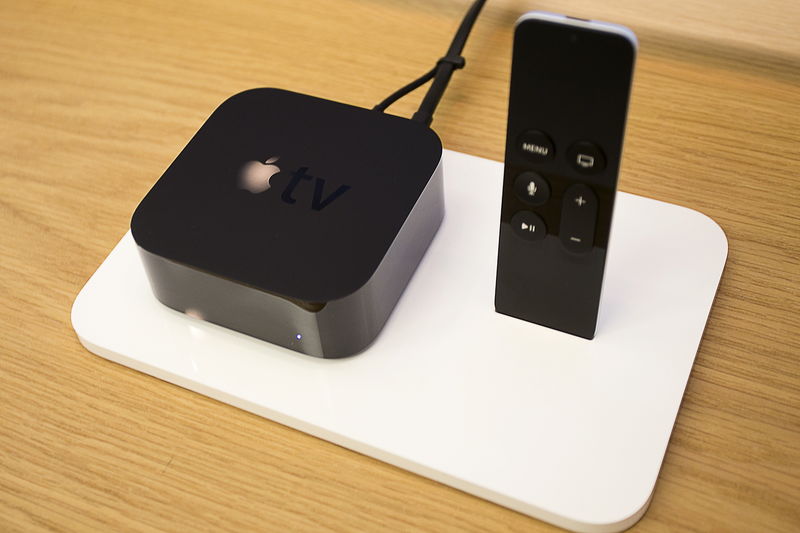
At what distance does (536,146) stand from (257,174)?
19cm

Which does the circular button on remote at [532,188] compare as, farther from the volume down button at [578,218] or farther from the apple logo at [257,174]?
the apple logo at [257,174]

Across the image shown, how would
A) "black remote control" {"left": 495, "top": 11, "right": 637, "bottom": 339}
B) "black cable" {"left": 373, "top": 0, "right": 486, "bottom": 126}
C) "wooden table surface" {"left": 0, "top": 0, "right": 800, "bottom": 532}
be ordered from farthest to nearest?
"black cable" {"left": 373, "top": 0, "right": 486, "bottom": 126} → "wooden table surface" {"left": 0, "top": 0, "right": 800, "bottom": 532} → "black remote control" {"left": 495, "top": 11, "right": 637, "bottom": 339}

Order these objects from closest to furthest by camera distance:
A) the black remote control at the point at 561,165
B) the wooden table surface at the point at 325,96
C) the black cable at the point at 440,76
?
the black remote control at the point at 561,165
the wooden table surface at the point at 325,96
the black cable at the point at 440,76

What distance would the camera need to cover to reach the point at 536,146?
A: 0.48m

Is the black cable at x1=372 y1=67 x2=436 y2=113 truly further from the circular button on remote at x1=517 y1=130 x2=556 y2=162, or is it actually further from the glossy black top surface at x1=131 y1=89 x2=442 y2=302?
the circular button on remote at x1=517 y1=130 x2=556 y2=162

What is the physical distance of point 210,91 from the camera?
2.47 feet

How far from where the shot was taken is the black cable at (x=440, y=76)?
0.68m

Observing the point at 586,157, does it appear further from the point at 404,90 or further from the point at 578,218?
the point at 404,90

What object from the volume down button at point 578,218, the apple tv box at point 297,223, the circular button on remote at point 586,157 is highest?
the circular button on remote at point 586,157

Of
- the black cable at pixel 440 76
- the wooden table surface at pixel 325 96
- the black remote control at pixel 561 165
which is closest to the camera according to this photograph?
the black remote control at pixel 561 165

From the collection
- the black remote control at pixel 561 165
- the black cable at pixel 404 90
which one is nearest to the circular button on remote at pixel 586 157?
the black remote control at pixel 561 165

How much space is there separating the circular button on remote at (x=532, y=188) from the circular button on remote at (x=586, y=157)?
2 centimetres

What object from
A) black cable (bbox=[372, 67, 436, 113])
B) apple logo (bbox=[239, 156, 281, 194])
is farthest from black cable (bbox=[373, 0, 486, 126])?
apple logo (bbox=[239, 156, 281, 194])

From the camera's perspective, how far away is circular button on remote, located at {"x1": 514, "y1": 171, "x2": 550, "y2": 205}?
0.49 m
